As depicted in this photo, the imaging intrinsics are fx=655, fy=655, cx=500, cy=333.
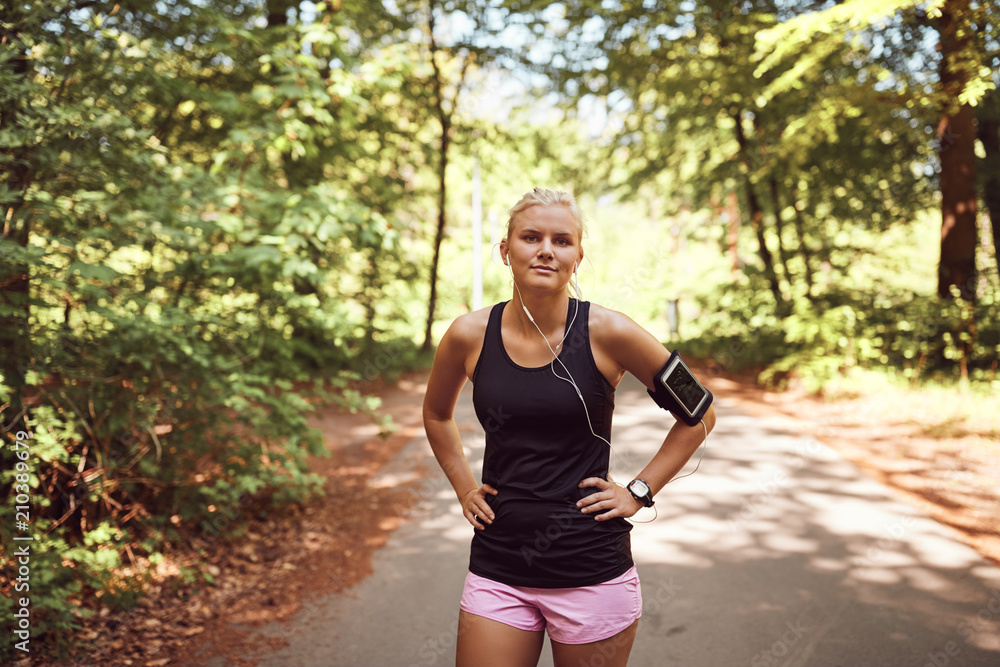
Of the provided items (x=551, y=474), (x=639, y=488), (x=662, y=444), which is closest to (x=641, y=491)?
(x=639, y=488)

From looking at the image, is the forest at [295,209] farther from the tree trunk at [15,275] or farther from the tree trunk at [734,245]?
the tree trunk at [734,245]

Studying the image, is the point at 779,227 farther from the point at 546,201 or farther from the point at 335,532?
the point at 546,201

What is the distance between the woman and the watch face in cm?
2

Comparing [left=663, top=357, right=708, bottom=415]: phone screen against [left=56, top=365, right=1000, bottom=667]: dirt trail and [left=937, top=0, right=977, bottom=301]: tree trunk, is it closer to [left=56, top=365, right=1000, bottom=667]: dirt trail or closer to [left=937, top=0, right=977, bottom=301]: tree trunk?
[left=56, top=365, right=1000, bottom=667]: dirt trail

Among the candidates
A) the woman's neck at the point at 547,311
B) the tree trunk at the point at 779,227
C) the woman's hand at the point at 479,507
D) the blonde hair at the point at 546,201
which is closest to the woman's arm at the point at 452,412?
the woman's hand at the point at 479,507

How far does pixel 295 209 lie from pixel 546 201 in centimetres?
413

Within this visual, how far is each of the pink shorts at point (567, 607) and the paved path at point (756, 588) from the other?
2.15 m

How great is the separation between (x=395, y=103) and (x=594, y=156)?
5831 mm

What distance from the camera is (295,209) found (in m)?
5.76

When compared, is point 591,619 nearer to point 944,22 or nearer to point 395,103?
point 944,22

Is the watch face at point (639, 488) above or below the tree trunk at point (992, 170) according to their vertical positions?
below

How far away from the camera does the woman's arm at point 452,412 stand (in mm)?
2291

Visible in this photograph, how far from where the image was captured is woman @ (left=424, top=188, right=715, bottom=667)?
2107 mm

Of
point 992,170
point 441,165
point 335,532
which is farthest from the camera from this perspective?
point 441,165
